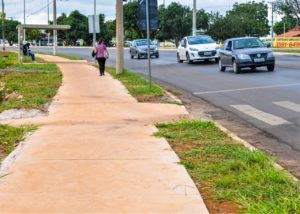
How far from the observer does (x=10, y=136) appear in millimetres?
9422

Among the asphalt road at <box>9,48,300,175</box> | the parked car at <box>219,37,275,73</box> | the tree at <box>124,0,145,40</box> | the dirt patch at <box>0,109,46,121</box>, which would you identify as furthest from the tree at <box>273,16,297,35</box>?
the dirt patch at <box>0,109,46,121</box>

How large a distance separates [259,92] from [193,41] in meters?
Result: 18.4

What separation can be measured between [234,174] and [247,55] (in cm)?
1763

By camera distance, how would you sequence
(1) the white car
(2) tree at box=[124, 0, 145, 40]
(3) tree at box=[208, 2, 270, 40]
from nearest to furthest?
(1) the white car
(3) tree at box=[208, 2, 270, 40]
(2) tree at box=[124, 0, 145, 40]

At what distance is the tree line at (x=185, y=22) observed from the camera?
81.1 meters

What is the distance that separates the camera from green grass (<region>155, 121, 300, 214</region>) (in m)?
5.27

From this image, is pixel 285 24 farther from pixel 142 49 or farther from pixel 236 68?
pixel 236 68

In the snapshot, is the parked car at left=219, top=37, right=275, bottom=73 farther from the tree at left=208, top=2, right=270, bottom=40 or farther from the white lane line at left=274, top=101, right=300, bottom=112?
the tree at left=208, top=2, right=270, bottom=40

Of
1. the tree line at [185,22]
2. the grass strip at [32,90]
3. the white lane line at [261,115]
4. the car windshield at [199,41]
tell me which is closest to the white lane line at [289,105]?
the white lane line at [261,115]

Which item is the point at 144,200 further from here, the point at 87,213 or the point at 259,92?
the point at 259,92

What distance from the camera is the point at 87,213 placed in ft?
16.8

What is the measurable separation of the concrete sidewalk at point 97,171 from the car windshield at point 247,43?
14.2 m

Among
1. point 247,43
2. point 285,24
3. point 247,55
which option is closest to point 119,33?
point 247,55

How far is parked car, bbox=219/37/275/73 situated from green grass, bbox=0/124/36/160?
14.8m
